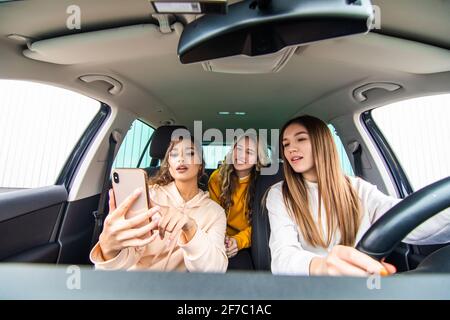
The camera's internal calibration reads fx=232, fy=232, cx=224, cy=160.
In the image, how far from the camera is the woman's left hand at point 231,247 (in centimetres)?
105

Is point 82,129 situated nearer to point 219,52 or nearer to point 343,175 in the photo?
point 219,52

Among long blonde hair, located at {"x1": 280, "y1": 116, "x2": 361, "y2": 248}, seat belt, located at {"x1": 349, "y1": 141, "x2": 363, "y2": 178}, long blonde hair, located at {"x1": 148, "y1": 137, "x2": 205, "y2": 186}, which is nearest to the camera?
long blonde hair, located at {"x1": 280, "y1": 116, "x2": 361, "y2": 248}

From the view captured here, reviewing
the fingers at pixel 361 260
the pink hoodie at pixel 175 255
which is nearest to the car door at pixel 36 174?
the pink hoodie at pixel 175 255

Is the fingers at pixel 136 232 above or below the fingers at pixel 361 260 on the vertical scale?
above

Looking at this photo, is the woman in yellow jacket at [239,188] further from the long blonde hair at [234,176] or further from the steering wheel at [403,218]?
the steering wheel at [403,218]

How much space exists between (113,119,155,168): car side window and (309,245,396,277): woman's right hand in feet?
3.57

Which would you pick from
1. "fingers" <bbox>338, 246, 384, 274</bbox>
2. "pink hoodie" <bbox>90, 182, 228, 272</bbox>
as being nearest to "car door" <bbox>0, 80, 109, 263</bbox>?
"pink hoodie" <bbox>90, 182, 228, 272</bbox>

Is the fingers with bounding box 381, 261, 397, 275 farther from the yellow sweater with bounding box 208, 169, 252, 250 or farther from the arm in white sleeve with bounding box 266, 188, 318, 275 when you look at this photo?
the yellow sweater with bounding box 208, 169, 252, 250

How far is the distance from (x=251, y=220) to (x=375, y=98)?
953mm

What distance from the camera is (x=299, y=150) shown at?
3.21 feet

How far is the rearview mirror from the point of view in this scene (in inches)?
15.8

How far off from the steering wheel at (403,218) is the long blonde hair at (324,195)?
35 cm

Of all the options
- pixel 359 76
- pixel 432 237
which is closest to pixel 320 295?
pixel 432 237

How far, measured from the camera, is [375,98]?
4.19ft
